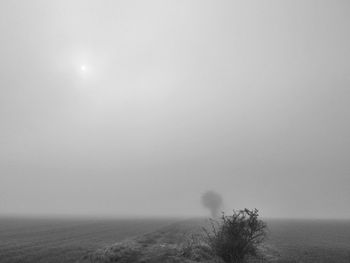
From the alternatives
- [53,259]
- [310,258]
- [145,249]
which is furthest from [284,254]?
[53,259]

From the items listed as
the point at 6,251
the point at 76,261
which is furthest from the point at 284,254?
the point at 6,251

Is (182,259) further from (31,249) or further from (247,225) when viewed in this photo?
(31,249)

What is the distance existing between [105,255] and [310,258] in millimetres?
21424

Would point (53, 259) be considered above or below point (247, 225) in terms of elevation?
below

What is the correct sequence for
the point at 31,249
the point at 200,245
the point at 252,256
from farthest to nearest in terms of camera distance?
1. the point at 31,249
2. the point at 200,245
3. the point at 252,256

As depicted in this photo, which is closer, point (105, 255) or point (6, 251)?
point (105, 255)

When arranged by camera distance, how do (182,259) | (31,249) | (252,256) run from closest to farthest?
(182,259)
(252,256)
(31,249)

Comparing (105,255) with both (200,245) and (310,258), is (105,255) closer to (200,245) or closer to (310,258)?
(200,245)

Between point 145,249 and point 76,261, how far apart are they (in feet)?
26.7

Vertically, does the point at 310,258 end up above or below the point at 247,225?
below

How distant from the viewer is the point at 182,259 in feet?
84.2

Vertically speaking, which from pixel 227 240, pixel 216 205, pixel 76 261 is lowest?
pixel 76 261

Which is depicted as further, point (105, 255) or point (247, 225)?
point (105, 255)

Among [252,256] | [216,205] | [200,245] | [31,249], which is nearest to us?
[252,256]
